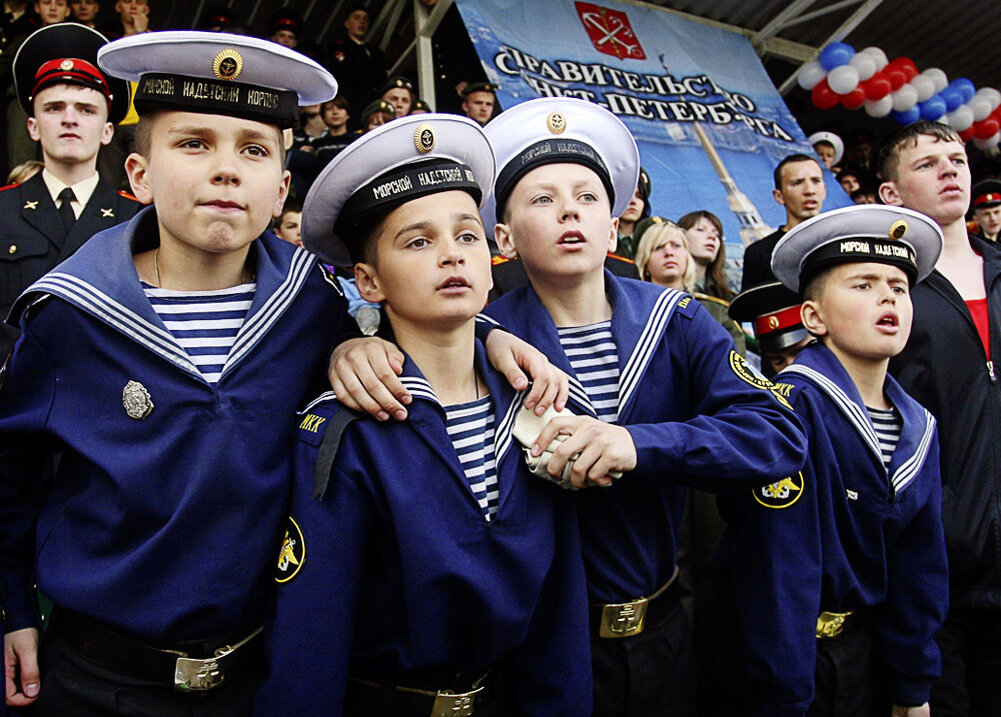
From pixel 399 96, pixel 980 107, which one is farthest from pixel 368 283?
pixel 980 107

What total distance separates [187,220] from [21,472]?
25.4 inches

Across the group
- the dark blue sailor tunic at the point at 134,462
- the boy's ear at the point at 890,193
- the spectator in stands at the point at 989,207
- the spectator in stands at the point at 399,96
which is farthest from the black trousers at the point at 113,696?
the spectator in stands at the point at 989,207

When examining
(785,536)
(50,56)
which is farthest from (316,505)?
(50,56)

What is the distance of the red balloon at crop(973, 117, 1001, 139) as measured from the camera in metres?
8.93

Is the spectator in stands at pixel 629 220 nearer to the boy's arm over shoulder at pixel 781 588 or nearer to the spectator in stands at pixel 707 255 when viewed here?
the spectator in stands at pixel 707 255

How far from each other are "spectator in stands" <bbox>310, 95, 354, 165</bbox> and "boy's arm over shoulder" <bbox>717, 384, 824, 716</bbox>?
439cm

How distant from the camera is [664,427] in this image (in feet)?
5.20

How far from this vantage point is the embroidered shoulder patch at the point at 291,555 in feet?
4.55

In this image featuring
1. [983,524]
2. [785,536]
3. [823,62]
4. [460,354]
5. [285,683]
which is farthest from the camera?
[823,62]

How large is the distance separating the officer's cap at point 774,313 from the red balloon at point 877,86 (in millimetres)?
6697

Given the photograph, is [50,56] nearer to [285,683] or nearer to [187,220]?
[187,220]

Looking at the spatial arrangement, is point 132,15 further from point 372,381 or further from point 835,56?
point 835,56

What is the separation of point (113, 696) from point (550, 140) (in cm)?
158

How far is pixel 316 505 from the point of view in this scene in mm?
1396
